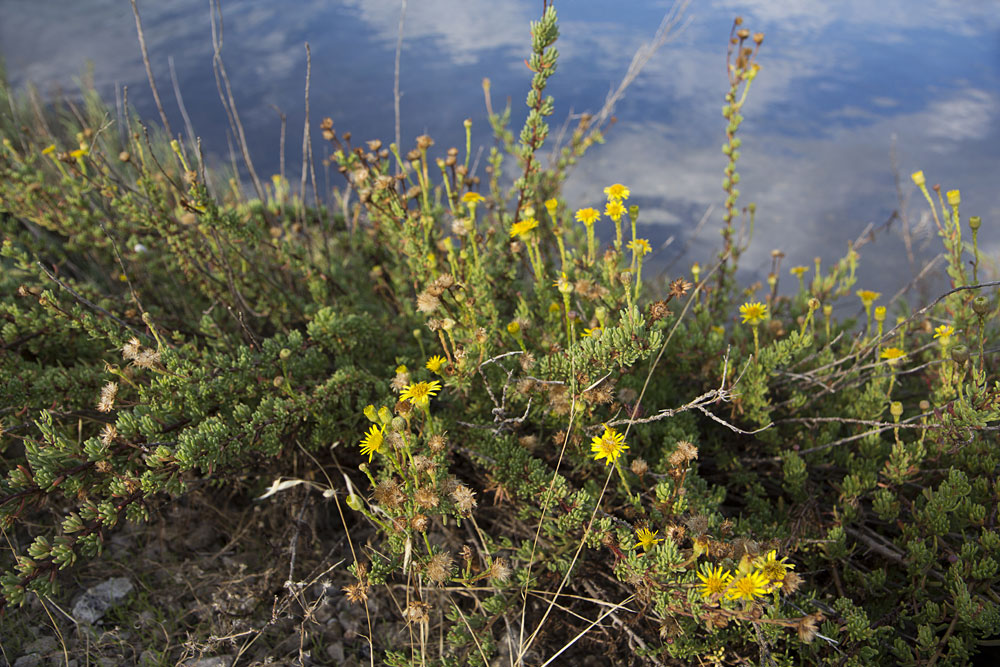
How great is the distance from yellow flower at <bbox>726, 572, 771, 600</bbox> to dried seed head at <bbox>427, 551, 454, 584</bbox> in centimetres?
62

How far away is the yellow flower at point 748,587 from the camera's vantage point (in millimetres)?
1230

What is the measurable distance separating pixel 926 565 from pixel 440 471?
4.39 ft

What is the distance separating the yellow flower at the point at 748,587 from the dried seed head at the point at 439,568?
62 centimetres

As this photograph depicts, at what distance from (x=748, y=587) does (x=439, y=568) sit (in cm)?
67

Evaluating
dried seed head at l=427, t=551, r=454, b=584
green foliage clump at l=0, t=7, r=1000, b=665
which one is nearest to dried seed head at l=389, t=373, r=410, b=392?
green foliage clump at l=0, t=7, r=1000, b=665

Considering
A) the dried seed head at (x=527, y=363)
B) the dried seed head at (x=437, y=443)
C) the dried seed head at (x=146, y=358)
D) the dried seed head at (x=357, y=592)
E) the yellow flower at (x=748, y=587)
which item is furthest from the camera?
the dried seed head at (x=527, y=363)

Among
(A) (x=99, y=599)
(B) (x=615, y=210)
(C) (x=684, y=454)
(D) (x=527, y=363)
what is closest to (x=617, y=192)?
(B) (x=615, y=210)

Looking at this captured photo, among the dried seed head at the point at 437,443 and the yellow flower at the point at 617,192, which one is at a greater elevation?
the yellow flower at the point at 617,192

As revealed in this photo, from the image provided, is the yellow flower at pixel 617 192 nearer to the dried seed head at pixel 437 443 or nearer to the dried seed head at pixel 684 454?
the dried seed head at pixel 684 454

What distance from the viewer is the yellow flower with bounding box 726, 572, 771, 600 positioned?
123cm

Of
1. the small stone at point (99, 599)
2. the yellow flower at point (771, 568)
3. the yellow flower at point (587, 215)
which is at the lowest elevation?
the small stone at point (99, 599)

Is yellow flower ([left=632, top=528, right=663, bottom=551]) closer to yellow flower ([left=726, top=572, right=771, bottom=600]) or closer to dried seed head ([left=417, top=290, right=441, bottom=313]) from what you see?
yellow flower ([left=726, top=572, right=771, bottom=600])

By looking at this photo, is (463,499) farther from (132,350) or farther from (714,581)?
(132,350)

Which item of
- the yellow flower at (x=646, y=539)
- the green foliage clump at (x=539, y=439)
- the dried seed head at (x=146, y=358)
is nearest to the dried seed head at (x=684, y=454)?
the green foliage clump at (x=539, y=439)
